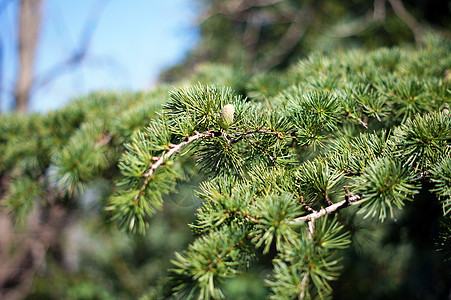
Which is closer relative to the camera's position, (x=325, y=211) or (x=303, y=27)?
(x=325, y=211)

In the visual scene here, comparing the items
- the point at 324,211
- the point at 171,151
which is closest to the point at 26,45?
the point at 171,151

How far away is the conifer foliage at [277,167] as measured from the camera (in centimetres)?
39

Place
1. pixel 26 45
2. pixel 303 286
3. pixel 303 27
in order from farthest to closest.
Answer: pixel 26 45 → pixel 303 27 → pixel 303 286

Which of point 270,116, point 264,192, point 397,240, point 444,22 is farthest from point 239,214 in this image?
point 444,22

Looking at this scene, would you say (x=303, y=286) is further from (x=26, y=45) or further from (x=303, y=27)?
(x=26, y=45)

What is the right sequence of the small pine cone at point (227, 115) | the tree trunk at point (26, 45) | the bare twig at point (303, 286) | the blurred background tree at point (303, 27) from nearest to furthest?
the bare twig at point (303, 286) < the small pine cone at point (227, 115) < the blurred background tree at point (303, 27) < the tree trunk at point (26, 45)

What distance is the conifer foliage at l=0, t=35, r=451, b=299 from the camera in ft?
1.27

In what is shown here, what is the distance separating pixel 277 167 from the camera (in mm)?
496

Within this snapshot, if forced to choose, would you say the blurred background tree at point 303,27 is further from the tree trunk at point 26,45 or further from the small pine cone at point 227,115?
the tree trunk at point 26,45

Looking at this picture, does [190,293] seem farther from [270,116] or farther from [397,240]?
[397,240]

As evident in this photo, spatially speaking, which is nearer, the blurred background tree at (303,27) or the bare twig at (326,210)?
the bare twig at (326,210)

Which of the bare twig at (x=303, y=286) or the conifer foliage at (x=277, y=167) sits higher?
the conifer foliage at (x=277, y=167)

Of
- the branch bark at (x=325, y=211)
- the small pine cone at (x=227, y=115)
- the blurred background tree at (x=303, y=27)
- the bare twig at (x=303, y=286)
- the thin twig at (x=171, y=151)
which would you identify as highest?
the small pine cone at (x=227, y=115)

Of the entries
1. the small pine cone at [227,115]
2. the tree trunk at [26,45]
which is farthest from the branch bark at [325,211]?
the tree trunk at [26,45]
